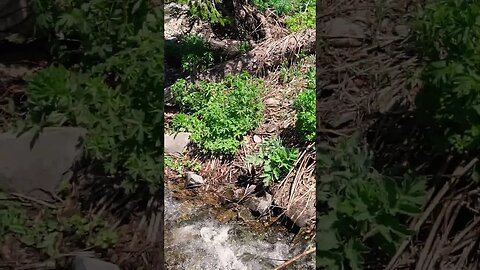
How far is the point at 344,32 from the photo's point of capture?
2.01 metres

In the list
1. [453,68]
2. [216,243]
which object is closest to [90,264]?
[216,243]

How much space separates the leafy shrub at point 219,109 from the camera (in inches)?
75.9

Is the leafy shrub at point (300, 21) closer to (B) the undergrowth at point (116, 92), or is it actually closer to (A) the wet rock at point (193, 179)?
(B) the undergrowth at point (116, 92)

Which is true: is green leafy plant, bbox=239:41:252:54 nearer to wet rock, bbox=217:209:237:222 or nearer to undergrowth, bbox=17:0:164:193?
undergrowth, bbox=17:0:164:193

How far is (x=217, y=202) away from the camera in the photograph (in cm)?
195

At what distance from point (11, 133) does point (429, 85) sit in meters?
1.07

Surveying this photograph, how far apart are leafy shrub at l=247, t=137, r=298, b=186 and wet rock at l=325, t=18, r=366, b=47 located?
1.00 ft

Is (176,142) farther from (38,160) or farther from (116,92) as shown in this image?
(38,160)

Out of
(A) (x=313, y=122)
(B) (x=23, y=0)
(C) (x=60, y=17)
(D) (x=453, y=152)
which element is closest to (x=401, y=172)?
(D) (x=453, y=152)

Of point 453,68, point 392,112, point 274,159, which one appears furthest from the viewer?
point 392,112

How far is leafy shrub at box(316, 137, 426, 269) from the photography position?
178 cm

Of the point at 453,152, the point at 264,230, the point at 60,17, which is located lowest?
the point at 264,230

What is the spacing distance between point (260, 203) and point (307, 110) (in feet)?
0.84

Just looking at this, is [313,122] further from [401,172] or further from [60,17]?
[60,17]
